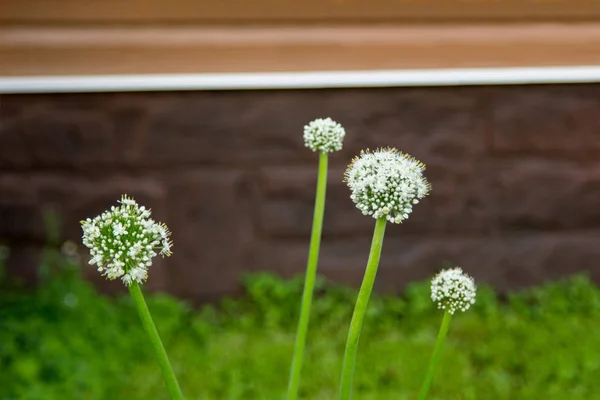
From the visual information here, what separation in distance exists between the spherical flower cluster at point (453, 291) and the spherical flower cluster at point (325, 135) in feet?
0.89

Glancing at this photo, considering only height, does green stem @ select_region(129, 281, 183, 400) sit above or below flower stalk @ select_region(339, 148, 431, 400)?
below

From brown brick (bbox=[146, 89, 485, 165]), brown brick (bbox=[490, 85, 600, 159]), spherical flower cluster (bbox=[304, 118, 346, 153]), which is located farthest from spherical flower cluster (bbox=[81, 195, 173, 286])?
brown brick (bbox=[490, 85, 600, 159])

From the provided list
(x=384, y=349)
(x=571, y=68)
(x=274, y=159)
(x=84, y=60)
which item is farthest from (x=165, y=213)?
→ (x=571, y=68)

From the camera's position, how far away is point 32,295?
341 cm

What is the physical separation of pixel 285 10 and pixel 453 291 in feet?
8.04

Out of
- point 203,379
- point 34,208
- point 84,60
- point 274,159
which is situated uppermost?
point 84,60

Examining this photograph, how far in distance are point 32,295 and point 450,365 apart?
1.99 metres

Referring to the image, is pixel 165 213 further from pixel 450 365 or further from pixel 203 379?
pixel 450 365

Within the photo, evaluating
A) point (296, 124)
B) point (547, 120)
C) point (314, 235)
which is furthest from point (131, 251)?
point (547, 120)

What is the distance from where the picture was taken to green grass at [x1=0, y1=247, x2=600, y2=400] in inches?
111

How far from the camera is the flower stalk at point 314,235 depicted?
0.98m

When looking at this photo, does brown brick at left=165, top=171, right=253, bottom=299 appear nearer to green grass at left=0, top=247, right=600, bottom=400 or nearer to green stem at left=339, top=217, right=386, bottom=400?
green grass at left=0, top=247, right=600, bottom=400

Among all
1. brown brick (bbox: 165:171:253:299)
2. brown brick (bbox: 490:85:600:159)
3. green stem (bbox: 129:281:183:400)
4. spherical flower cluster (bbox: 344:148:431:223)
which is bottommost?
green stem (bbox: 129:281:183:400)

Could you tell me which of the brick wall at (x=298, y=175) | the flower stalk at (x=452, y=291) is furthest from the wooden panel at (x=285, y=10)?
the flower stalk at (x=452, y=291)
